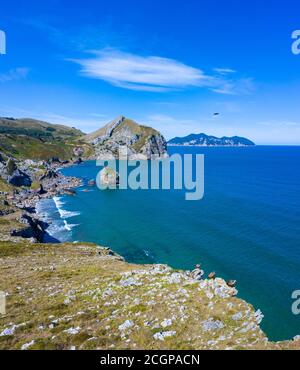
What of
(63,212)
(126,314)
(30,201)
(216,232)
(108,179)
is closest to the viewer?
(126,314)

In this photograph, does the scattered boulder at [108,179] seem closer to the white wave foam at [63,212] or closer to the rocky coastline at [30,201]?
the rocky coastline at [30,201]

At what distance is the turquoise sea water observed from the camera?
60.3 meters

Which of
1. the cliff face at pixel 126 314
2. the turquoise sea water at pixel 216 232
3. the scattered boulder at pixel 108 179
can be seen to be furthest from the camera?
the scattered boulder at pixel 108 179

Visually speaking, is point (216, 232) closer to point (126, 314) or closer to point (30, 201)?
point (126, 314)

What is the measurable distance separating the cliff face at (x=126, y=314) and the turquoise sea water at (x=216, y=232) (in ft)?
88.5

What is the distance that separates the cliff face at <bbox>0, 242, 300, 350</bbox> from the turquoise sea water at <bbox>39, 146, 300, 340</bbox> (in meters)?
27.0

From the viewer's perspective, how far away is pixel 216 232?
90.9 metres

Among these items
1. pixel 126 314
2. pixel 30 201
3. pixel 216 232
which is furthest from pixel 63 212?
pixel 126 314

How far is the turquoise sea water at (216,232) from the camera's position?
2373 inches

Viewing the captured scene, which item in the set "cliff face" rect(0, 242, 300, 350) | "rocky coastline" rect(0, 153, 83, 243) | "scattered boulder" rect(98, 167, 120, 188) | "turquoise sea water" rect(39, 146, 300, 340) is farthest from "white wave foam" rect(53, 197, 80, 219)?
"cliff face" rect(0, 242, 300, 350)

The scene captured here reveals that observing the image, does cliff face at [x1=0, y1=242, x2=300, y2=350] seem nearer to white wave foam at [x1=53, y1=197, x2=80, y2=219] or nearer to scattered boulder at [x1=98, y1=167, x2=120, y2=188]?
white wave foam at [x1=53, y1=197, x2=80, y2=219]

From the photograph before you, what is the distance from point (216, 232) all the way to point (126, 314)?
229ft

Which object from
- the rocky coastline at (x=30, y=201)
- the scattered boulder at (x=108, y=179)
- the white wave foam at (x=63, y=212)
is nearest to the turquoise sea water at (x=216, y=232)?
the white wave foam at (x=63, y=212)
